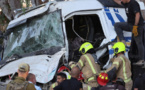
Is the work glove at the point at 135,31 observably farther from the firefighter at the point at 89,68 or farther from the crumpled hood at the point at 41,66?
the crumpled hood at the point at 41,66

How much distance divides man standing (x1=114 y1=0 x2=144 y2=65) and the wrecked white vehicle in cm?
20

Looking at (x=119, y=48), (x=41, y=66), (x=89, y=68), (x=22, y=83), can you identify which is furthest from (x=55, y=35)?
(x=22, y=83)

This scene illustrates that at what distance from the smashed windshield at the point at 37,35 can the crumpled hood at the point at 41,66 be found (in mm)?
430

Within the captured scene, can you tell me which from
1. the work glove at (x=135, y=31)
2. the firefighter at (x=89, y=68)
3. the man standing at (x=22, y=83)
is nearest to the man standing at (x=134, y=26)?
the work glove at (x=135, y=31)

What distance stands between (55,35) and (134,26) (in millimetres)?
1719

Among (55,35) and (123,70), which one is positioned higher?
(55,35)

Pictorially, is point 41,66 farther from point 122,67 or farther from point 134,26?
point 134,26

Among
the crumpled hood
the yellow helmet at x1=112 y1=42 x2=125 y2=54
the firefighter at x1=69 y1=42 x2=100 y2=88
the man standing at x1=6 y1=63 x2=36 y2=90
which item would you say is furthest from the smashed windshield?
the man standing at x1=6 y1=63 x2=36 y2=90

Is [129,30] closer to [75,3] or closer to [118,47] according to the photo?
[118,47]

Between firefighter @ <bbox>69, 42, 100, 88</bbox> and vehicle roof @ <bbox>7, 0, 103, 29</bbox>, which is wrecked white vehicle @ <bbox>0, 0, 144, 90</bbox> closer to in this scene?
vehicle roof @ <bbox>7, 0, 103, 29</bbox>

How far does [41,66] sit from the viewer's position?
5.80m

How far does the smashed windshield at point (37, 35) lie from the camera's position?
6.70 metres

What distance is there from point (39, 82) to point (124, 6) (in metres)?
2.83

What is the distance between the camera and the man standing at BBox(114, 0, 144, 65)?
20.6ft
